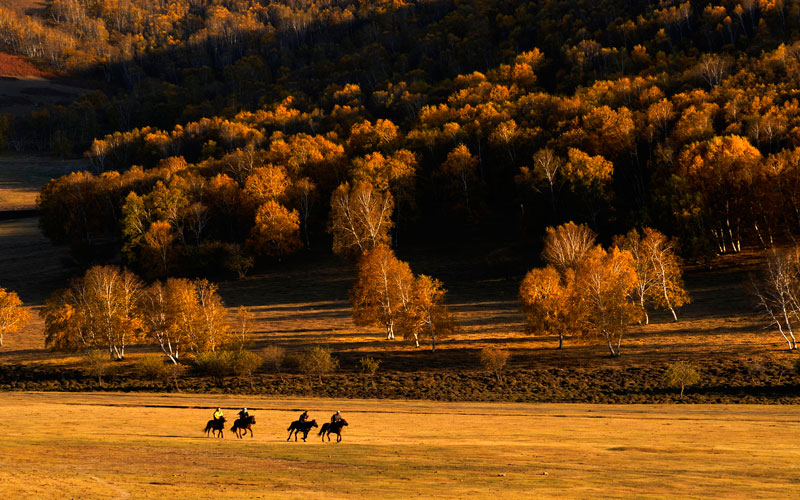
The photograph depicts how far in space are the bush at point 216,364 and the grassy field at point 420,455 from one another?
2070cm

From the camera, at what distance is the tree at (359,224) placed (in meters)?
108

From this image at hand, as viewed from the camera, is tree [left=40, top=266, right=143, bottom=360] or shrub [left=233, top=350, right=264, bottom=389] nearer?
shrub [left=233, top=350, right=264, bottom=389]

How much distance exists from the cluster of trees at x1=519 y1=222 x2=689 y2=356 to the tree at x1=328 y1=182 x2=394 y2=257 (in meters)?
37.6

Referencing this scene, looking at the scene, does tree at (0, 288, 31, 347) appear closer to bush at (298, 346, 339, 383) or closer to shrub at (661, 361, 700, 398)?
bush at (298, 346, 339, 383)

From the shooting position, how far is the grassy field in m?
21.1

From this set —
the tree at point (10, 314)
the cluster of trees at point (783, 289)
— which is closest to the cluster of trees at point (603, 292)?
the cluster of trees at point (783, 289)

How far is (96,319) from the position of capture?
77.4m

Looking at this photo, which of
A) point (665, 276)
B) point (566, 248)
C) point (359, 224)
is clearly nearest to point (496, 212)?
point (359, 224)

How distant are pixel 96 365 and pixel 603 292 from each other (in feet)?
172

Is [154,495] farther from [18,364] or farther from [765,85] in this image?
[765,85]

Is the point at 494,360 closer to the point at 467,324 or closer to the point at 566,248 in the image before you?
the point at 467,324

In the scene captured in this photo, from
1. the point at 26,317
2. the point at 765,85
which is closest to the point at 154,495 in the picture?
the point at 26,317

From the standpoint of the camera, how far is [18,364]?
74188 mm

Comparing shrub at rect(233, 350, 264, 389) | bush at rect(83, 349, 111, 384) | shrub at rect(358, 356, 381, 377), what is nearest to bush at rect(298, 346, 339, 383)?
shrub at rect(358, 356, 381, 377)
